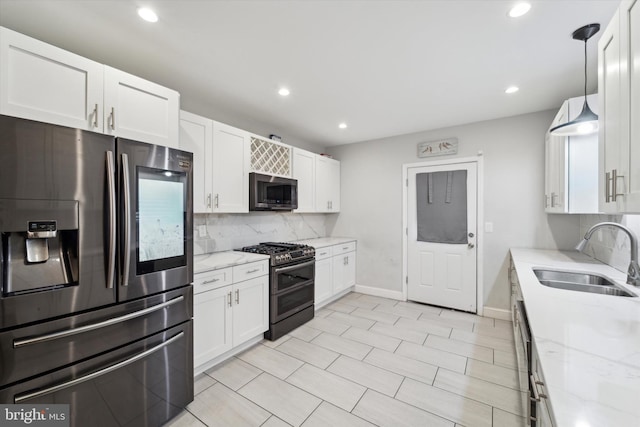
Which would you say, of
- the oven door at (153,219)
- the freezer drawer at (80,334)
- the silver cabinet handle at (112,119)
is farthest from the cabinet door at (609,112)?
the silver cabinet handle at (112,119)

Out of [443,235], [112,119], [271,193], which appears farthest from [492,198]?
[112,119]

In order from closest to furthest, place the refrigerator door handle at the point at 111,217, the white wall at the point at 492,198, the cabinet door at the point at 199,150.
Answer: the refrigerator door handle at the point at 111,217
the cabinet door at the point at 199,150
the white wall at the point at 492,198

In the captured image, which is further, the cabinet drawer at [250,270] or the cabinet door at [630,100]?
the cabinet drawer at [250,270]

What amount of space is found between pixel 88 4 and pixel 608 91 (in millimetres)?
2822

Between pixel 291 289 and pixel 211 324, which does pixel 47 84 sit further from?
pixel 291 289

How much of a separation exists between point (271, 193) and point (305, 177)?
0.83 metres

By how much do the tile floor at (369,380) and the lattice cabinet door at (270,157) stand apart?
6.54 feet

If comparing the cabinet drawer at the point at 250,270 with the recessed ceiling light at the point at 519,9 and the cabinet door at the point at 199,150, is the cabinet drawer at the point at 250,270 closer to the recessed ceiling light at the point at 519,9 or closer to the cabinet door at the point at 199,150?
the cabinet door at the point at 199,150

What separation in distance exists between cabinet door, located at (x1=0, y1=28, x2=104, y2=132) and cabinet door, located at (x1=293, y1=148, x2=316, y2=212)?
2.34m

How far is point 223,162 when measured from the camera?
2.75 metres

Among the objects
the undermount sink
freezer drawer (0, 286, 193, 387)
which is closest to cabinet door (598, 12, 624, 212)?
the undermount sink

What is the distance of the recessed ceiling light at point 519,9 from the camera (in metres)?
1.52

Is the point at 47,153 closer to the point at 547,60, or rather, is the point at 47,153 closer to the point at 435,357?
the point at 435,357

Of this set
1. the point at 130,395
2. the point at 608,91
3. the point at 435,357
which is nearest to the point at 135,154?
the point at 130,395
